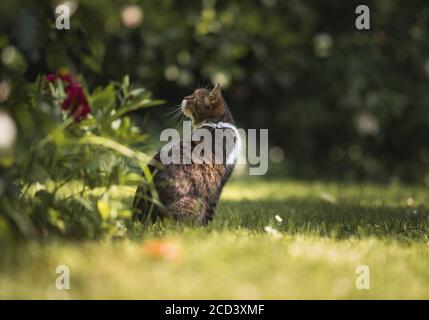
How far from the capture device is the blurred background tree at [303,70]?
6312 mm

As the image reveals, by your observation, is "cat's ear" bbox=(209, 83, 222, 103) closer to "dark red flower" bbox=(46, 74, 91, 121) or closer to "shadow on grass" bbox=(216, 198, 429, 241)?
"shadow on grass" bbox=(216, 198, 429, 241)

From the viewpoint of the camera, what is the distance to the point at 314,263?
2361 mm

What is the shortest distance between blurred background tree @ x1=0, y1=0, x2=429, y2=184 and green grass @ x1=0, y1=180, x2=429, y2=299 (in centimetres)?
340

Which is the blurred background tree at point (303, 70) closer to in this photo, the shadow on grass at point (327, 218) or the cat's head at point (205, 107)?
the cat's head at point (205, 107)

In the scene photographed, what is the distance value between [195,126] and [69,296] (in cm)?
211

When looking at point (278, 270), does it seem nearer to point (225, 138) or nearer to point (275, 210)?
point (225, 138)

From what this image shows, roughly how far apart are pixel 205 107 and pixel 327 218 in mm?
1043

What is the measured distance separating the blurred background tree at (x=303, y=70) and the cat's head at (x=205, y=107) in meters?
2.07

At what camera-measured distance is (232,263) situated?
2307 millimetres

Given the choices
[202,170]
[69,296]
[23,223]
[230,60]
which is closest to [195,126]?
[202,170]

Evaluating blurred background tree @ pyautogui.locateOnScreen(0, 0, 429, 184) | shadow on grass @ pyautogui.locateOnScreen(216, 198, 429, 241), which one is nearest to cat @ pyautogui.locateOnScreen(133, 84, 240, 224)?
shadow on grass @ pyautogui.locateOnScreen(216, 198, 429, 241)
